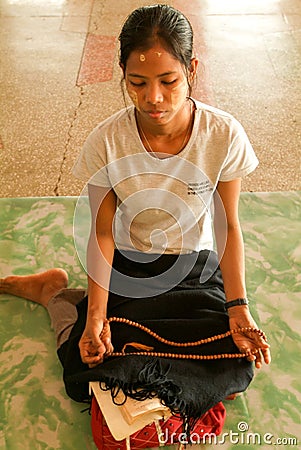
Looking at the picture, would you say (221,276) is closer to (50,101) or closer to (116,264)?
(116,264)

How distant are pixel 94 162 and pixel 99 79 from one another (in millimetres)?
1305

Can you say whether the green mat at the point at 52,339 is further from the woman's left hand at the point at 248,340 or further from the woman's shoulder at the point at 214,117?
the woman's shoulder at the point at 214,117

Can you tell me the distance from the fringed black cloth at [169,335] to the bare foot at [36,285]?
175mm

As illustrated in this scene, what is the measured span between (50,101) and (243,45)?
3.12 feet

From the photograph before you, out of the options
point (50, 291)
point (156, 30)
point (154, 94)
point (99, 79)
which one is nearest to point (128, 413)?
point (50, 291)

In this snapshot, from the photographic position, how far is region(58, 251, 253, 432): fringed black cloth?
1.11 metres

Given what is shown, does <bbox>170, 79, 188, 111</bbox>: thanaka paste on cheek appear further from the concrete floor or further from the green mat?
the concrete floor

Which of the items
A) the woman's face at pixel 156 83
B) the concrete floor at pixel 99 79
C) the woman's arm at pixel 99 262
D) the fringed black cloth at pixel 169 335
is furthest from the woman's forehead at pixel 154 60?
the concrete floor at pixel 99 79

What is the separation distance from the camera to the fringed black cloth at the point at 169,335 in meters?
1.11

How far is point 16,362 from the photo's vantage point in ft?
4.41

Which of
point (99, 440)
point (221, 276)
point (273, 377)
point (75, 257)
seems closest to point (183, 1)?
point (75, 257)

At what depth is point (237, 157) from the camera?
1211 millimetres

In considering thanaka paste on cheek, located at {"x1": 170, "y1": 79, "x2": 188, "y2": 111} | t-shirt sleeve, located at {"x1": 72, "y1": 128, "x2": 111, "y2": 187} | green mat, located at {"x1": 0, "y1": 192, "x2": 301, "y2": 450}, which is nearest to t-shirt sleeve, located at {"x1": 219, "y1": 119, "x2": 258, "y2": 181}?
thanaka paste on cheek, located at {"x1": 170, "y1": 79, "x2": 188, "y2": 111}

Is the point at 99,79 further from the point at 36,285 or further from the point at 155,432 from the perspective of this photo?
the point at 155,432
